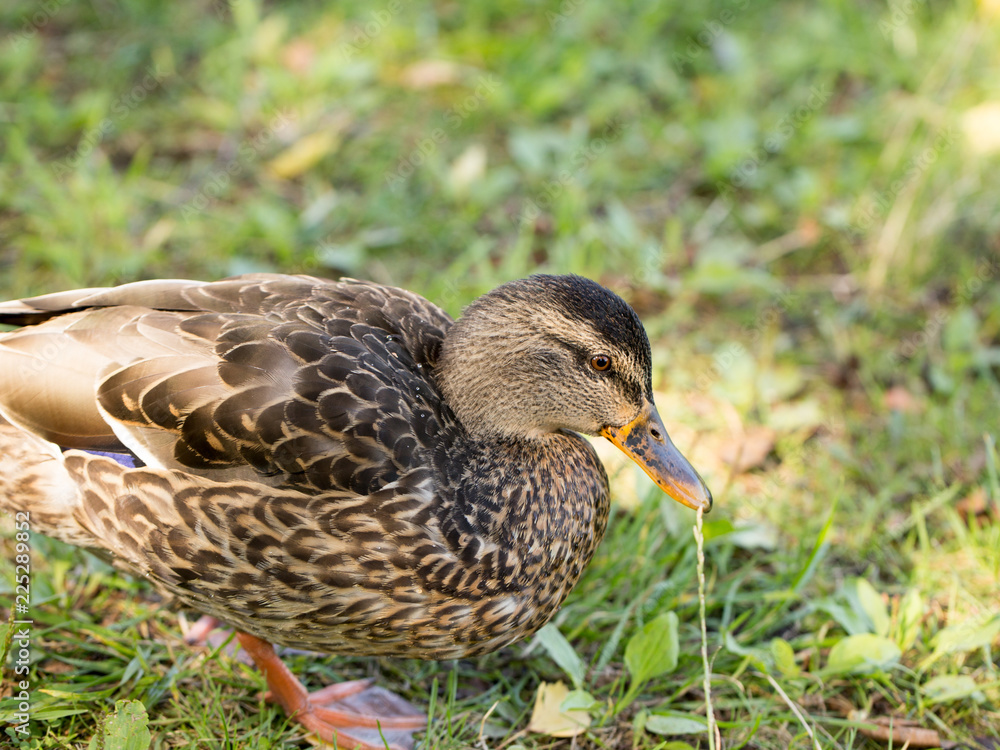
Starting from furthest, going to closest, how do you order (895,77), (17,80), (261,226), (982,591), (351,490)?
1. (895,77)
2. (17,80)
3. (261,226)
4. (982,591)
5. (351,490)

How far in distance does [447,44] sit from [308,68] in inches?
29.9

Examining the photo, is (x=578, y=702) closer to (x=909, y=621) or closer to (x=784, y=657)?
(x=784, y=657)

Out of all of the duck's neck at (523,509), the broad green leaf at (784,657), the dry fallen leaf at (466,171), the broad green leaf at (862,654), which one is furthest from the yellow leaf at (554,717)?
the dry fallen leaf at (466,171)

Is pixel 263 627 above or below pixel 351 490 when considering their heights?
below

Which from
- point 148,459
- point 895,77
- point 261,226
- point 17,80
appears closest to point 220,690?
point 148,459

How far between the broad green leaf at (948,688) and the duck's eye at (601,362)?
4.09ft

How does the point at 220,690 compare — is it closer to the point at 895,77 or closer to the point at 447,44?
the point at 447,44

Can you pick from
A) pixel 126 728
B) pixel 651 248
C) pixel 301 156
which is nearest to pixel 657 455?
pixel 126 728

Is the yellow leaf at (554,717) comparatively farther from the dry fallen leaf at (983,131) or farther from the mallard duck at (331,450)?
the dry fallen leaf at (983,131)

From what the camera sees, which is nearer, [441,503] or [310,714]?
[441,503]

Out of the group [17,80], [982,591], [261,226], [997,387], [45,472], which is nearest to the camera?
[45,472]

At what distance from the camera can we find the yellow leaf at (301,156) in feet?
14.0

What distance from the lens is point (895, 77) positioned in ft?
15.6

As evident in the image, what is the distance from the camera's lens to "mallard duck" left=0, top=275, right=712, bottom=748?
2.14m
